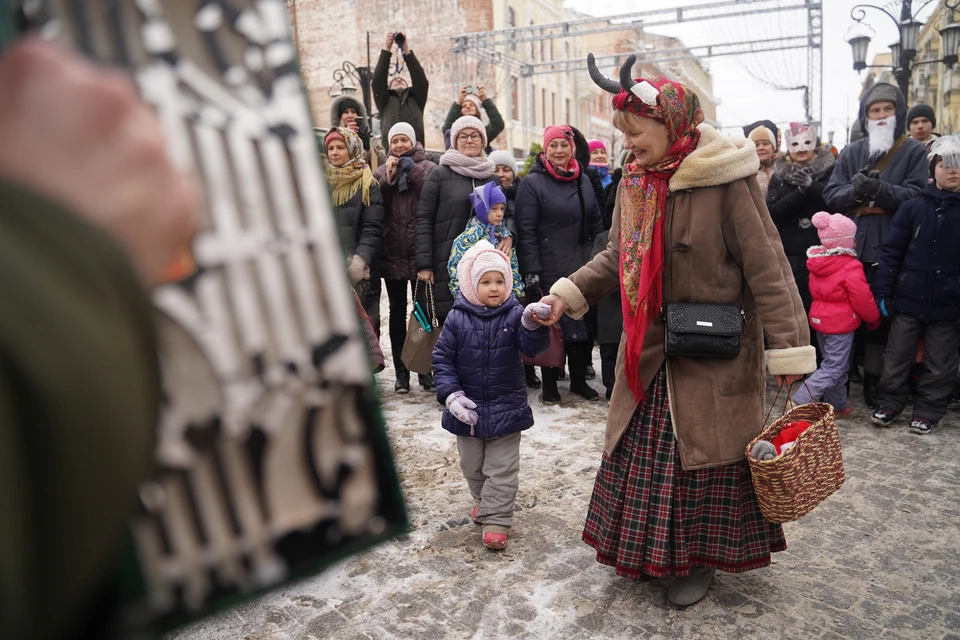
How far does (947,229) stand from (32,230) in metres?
5.32

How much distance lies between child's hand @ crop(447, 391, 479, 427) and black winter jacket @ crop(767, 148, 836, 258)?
3.28 m

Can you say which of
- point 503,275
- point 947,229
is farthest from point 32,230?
point 947,229

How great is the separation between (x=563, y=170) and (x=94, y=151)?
5.12 metres

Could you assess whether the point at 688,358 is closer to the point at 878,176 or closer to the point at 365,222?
the point at 365,222

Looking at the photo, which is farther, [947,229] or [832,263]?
[832,263]

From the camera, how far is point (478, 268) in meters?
3.49

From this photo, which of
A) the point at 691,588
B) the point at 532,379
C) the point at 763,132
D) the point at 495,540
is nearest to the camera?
the point at 691,588

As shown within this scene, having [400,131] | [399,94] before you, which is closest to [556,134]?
[400,131]

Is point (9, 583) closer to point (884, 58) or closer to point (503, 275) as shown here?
point (503, 275)

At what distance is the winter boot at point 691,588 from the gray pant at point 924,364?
9.61 ft

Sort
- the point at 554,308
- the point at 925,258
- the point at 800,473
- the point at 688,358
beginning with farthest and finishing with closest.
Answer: the point at 925,258 → the point at 554,308 → the point at 688,358 → the point at 800,473

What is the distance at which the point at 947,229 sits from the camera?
466cm

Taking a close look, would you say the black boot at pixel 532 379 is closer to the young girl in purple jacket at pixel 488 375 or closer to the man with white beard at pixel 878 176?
the man with white beard at pixel 878 176

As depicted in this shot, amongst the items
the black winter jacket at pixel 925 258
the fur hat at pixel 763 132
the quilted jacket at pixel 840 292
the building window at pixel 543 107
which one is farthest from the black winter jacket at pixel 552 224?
the building window at pixel 543 107
